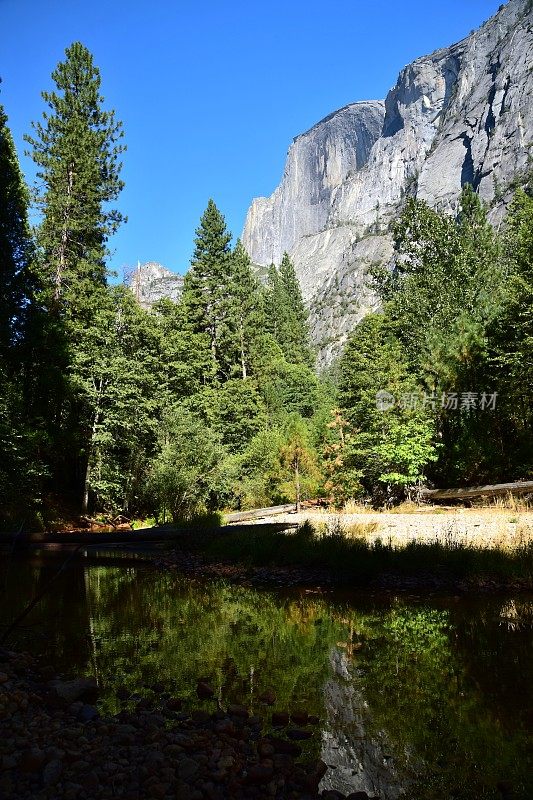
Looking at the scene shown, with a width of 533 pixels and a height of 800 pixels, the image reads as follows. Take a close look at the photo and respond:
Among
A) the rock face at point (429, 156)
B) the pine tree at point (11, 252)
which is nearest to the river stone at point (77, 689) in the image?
the pine tree at point (11, 252)

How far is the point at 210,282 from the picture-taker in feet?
120

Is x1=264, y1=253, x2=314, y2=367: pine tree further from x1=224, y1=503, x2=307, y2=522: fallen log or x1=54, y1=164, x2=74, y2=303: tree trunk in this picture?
x1=224, y1=503, x2=307, y2=522: fallen log

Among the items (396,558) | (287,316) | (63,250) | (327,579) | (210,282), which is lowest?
(327,579)

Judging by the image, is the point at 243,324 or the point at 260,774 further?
the point at 243,324

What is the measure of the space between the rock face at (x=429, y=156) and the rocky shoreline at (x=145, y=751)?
102134 millimetres

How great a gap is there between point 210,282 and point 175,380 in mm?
11492

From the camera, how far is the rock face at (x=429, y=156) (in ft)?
379

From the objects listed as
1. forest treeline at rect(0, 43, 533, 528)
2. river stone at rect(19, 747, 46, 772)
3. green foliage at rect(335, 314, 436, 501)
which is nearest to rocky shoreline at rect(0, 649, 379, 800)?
river stone at rect(19, 747, 46, 772)

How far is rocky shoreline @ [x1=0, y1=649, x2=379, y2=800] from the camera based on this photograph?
268 cm

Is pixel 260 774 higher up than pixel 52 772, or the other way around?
pixel 52 772

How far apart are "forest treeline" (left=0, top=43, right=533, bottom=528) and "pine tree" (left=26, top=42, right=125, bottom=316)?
9 centimetres

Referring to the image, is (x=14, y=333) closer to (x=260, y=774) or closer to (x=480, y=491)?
(x=480, y=491)

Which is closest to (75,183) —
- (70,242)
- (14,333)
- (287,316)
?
(70,242)

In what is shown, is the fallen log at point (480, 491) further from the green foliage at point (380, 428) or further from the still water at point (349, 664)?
the still water at point (349, 664)
